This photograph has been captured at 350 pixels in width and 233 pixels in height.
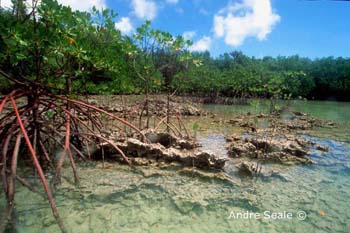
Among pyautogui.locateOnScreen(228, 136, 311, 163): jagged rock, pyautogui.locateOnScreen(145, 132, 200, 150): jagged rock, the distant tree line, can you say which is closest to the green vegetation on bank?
pyautogui.locateOnScreen(145, 132, 200, 150): jagged rock

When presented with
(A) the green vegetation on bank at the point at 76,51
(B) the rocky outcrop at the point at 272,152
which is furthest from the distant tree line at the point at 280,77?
(B) the rocky outcrop at the point at 272,152

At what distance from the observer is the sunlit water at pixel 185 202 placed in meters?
2.61

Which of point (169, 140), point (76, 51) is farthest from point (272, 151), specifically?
point (76, 51)

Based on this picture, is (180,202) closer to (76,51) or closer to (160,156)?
(160,156)

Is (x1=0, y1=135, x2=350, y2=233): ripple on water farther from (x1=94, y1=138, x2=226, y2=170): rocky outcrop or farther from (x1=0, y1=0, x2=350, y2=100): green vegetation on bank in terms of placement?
(x1=0, y1=0, x2=350, y2=100): green vegetation on bank

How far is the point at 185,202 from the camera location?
3080 mm

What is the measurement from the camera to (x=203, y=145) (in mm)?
5781

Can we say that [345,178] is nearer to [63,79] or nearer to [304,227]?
[304,227]

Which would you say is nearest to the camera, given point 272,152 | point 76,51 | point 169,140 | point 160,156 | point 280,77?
point 76,51

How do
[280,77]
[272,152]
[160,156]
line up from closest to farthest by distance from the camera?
[160,156]
[272,152]
[280,77]

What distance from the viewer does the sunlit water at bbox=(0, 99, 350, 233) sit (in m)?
2.61

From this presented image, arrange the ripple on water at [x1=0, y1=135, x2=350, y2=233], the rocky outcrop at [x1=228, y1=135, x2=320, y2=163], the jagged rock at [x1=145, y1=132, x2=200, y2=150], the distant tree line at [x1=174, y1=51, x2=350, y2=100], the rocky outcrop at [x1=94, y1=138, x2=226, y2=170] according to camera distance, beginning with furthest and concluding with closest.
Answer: the distant tree line at [x1=174, y1=51, x2=350, y2=100] < the jagged rock at [x1=145, y1=132, x2=200, y2=150] < the rocky outcrop at [x1=228, y1=135, x2=320, y2=163] < the rocky outcrop at [x1=94, y1=138, x2=226, y2=170] < the ripple on water at [x1=0, y1=135, x2=350, y2=233]

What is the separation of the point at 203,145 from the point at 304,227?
10.6ft

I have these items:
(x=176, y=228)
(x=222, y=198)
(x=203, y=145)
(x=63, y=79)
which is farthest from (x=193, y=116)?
(x=176, y=228)
